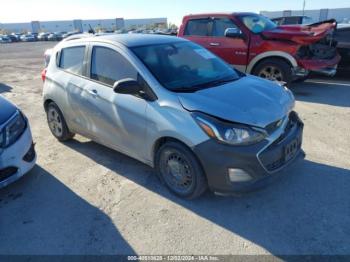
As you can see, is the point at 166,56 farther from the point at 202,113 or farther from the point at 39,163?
the point at 39,163

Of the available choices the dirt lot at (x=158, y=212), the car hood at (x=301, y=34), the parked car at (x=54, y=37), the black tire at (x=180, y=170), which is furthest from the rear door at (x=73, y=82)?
the parked car at (x=54, y=37)

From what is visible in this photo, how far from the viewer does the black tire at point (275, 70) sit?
714 cm

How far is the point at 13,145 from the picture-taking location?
11.4 feet

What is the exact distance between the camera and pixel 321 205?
3180 millimetres

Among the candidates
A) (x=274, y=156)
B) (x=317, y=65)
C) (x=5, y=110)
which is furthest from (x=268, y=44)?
(x=5, y=110)

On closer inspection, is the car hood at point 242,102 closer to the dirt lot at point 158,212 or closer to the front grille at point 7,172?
the dirt lot at point 158,212

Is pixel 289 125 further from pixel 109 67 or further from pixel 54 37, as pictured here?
pixel 54 37

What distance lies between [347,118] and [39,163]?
5.37 meters

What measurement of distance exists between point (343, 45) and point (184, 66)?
6.46m

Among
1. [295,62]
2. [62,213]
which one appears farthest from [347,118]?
[62,213]

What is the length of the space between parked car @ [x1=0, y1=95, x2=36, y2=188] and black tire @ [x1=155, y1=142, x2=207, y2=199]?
5.26ft

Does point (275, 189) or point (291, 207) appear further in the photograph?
point (275, 189)

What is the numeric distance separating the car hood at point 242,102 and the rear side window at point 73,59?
191 cm

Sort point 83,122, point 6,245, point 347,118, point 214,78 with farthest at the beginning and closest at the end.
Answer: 1. point 347,118
2. point 83,122
3. point 214,78
4. point 6,245
